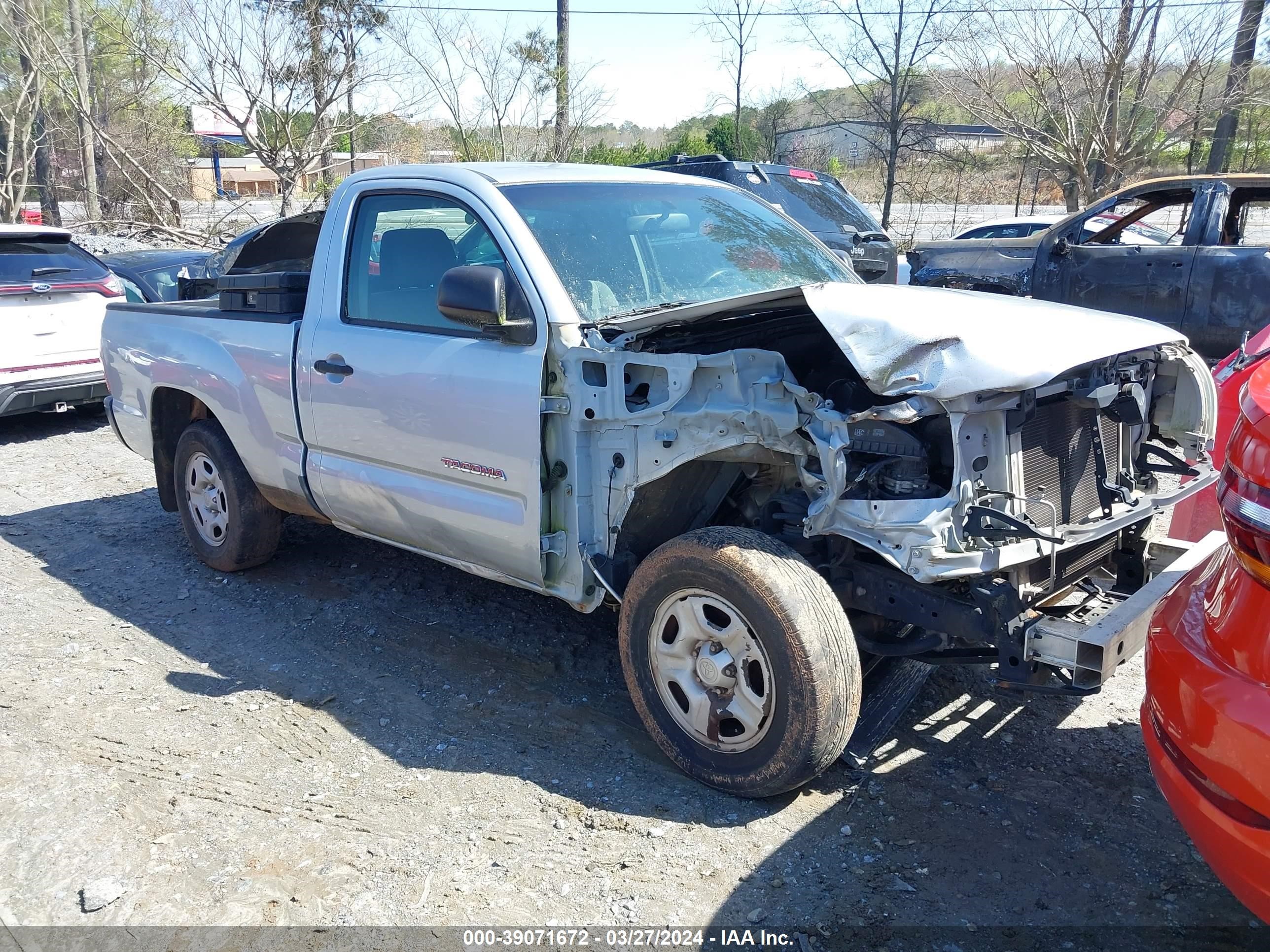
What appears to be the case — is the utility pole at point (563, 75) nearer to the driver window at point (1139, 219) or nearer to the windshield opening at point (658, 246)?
the driver window at point (1139, 219)

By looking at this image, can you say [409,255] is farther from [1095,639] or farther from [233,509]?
[1095,639]

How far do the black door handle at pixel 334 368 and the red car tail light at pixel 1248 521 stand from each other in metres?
3.19

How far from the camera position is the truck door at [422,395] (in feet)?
11.9

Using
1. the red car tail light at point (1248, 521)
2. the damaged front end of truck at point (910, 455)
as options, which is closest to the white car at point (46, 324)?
the damaged front end of truck at point (910, 455)

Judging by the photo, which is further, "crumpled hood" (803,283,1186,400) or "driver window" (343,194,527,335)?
"driver window" (343,194,527,335)

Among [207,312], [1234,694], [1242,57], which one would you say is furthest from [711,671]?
[1242,57]

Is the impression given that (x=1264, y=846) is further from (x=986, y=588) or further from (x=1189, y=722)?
(x=986, y=588)

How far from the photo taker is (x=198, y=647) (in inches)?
181

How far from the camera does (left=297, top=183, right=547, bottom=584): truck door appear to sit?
11.9 ft

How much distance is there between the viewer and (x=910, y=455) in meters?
3.02

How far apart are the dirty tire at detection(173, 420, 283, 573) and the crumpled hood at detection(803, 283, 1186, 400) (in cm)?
327

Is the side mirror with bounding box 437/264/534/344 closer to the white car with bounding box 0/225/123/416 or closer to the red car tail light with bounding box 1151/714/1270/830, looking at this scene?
the red car tail light with bounding box 1151/714/1270/830

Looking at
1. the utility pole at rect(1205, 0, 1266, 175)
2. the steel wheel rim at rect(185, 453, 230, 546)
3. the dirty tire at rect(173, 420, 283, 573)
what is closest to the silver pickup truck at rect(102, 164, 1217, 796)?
the dirty tire at rect(173, 420, 283, 573)

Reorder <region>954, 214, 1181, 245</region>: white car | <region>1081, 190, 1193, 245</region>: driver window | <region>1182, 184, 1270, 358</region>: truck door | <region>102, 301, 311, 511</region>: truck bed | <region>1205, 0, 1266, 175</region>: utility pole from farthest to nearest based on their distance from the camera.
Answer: <region>1205, 0, 1266, 175</region>: utility pole < <region>954, 214, 1181, 245</region>: white car < <region>1081, 190, 1193, 245</region>: driver window < <region>1182, 184, 1270, 358</region>: truck door < <region>102, 301, 311, 511</region>: truck bed
